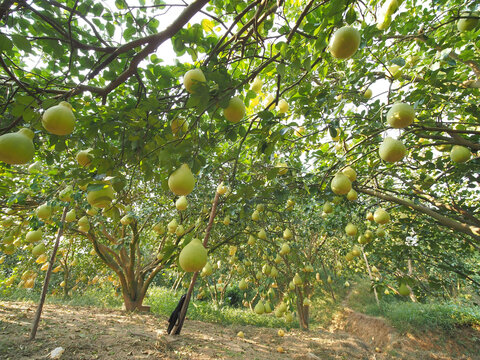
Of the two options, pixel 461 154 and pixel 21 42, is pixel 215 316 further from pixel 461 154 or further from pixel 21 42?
pixel 21 42

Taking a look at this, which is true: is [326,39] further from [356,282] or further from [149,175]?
[356,282]

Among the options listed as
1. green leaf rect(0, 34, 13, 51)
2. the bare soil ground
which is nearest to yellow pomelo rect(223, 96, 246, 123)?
green leaf rect(0, 34, 13, 51)

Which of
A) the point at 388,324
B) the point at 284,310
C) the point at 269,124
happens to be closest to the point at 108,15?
the point at 269,124

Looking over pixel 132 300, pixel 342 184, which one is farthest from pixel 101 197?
pixel 132 300

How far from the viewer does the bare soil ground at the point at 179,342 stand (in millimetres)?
3236

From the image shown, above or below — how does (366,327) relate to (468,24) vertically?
below

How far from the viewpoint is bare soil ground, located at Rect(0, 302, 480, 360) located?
324 cm

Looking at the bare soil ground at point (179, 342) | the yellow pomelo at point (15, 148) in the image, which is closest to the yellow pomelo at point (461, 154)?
the yellow pomelo at point (15, 148)

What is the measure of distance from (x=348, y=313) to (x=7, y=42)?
13.0m

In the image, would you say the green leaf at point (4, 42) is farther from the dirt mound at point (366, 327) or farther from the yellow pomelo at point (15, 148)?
the dirt mound at point (366, 327)

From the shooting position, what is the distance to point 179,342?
12.8 feet

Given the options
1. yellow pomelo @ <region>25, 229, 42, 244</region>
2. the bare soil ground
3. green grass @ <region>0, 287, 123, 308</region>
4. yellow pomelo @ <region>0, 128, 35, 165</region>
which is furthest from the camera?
green grass @ <region>0, 287, 123, 308</region>

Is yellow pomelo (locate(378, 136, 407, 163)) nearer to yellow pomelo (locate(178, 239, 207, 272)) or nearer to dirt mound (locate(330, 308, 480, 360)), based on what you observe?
yellow pomelo (locate(178, 239, 207, 272))

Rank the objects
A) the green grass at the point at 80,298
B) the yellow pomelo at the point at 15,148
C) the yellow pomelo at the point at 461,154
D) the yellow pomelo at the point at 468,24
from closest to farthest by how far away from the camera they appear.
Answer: the yellow pomelo at the point at 15,148
the yellow pomelo at the point at 468,24
the yellow pomelo at the point at 461,154
the green grass at the point at 80,298
